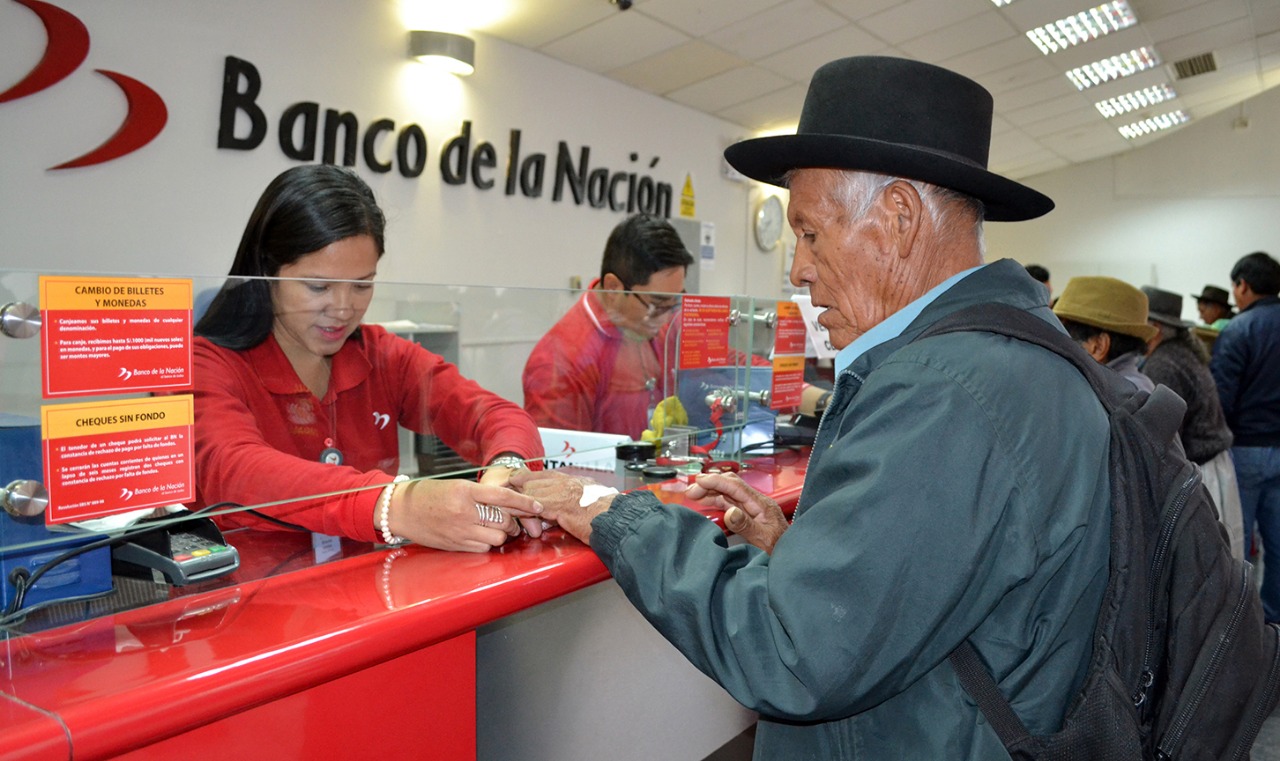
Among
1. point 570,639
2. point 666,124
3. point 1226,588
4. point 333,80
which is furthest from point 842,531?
point 666,124

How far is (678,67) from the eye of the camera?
606 cm

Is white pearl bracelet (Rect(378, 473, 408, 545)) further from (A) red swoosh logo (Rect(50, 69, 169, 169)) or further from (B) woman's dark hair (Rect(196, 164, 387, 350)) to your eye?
(A) red swoosh logo (Rect(50, 69, 169, 169))

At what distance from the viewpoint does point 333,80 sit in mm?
4285

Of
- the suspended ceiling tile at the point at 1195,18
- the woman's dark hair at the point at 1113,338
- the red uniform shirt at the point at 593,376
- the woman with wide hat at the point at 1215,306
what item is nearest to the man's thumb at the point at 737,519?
the red uniform shirt at the point at 593,376

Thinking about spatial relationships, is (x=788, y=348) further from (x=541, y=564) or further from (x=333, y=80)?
(x=333, y=80)

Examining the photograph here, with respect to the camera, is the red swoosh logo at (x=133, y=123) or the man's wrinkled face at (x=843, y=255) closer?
the man's wrinkled face at (x=843, y=255)

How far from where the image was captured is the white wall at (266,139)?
10.9ft

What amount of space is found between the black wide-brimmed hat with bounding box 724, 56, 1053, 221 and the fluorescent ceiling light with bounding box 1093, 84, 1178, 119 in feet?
31.3

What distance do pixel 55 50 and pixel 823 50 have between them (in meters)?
4.46

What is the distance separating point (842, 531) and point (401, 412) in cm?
89

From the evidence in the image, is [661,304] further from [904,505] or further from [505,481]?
[904,505]

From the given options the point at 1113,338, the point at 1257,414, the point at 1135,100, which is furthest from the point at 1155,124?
the point at 1113,338

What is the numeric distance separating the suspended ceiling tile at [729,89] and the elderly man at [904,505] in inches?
212

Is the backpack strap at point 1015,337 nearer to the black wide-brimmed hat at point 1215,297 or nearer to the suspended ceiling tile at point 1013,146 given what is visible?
the black wide-brimmed hat at point 1215,297
